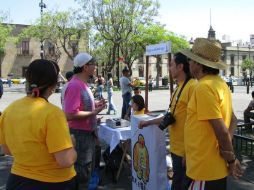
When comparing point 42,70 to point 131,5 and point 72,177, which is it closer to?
point 72,177

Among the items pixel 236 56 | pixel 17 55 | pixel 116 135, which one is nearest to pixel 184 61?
pixel 116 135

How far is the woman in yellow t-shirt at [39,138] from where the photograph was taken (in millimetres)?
2346

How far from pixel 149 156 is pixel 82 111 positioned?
36.0 inches

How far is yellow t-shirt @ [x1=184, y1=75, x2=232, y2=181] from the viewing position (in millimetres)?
2750

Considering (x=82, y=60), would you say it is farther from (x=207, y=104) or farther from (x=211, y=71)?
(x=207, y=104)

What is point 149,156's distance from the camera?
4312 mm

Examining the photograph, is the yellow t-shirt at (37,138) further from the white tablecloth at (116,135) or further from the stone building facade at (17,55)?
the stone building facade at (17,55)

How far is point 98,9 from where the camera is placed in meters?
35.7

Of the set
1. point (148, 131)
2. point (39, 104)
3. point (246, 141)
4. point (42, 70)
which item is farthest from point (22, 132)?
point (246, 141)

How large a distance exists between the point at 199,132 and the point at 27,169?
124cm

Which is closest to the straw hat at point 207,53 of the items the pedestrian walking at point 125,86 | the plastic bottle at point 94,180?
the plastic bottle at point 94,180

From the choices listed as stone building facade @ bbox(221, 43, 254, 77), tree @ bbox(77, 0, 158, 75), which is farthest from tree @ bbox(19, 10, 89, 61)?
stone building facade @ bbox(221, 43, 254, 77)

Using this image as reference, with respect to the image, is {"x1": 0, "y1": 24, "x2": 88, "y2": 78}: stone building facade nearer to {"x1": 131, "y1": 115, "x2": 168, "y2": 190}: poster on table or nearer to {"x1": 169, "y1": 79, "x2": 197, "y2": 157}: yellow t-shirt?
{"x1": 131, "y1": 115, "x2": 168, "y2": 190}: poster on table

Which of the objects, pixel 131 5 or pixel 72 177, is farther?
pixel 131 5
